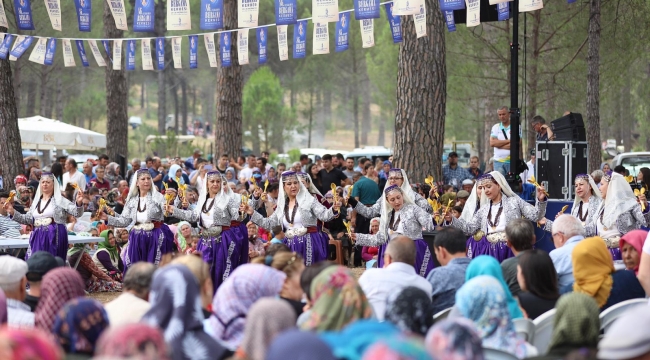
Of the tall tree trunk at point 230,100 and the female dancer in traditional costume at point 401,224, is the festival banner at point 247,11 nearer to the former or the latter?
the female dancer in traditional costume at point 401,224

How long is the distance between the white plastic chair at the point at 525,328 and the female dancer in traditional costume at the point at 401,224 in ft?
13.2

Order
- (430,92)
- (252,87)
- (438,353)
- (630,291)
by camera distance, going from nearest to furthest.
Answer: (438,353) → (630,291) → (430,92) → (252,87)

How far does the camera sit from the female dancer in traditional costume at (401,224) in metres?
9.34

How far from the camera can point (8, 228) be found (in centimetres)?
1108

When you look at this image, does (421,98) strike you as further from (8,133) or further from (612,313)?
(612,313)

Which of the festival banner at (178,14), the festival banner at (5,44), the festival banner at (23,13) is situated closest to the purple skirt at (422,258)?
the festival banner at (178,14)

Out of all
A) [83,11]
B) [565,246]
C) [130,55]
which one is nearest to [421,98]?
[83,11]

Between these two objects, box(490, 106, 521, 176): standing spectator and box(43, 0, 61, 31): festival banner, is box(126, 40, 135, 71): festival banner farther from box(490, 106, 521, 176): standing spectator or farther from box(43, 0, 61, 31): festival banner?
box(490, 106, 521, 176): standing spectator

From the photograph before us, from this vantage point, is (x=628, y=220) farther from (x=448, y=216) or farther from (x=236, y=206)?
(x=236, y=206)

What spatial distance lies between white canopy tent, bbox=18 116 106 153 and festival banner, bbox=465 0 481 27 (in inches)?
479

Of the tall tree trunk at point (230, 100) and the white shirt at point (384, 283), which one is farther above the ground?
the tall tree trunk at point (230, 100)

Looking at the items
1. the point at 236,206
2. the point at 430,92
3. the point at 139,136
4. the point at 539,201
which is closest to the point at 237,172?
the point at 430,92

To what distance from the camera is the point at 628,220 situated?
9.24 metres

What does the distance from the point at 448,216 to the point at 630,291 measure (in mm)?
3876
